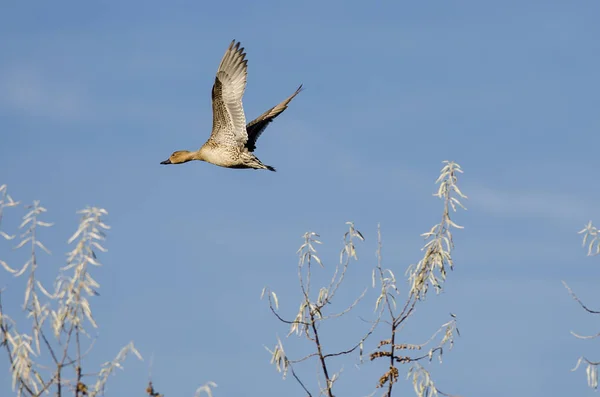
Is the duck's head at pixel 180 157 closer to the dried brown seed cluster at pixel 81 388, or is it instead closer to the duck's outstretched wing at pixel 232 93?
the duck's outstretched wing at pixel 232 93

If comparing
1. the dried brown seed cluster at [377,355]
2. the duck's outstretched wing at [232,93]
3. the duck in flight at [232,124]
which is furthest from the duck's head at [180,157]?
the dried brown seed cluster at [377,355]

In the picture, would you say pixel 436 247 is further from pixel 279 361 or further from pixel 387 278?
pixel 279 361

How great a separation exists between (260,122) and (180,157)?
2109 millimetres

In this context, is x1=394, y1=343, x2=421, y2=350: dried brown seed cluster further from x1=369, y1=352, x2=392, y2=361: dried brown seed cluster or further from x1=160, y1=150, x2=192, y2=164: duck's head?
x1=160, y1=150, x2=192, y2=164: duck's head

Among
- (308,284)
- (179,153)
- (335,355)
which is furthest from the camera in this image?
(179,153)

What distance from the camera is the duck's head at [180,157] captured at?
18141mm

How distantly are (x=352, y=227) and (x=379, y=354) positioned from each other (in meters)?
1.05

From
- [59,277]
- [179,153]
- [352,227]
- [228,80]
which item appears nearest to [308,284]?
[352,227]

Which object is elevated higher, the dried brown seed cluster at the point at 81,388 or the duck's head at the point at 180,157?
the duck's head at the point at 180,157

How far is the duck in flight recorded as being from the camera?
1550 centimetres

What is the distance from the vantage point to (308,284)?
276 inches

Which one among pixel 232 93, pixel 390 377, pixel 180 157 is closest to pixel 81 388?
pixel 390 377

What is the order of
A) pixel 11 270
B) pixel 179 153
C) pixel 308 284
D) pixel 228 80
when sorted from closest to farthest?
pixel 11 270, pixel 308 284, pixel 228 80, pixel 179 153

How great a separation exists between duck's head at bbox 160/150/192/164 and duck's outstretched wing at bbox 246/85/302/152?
1642mm
